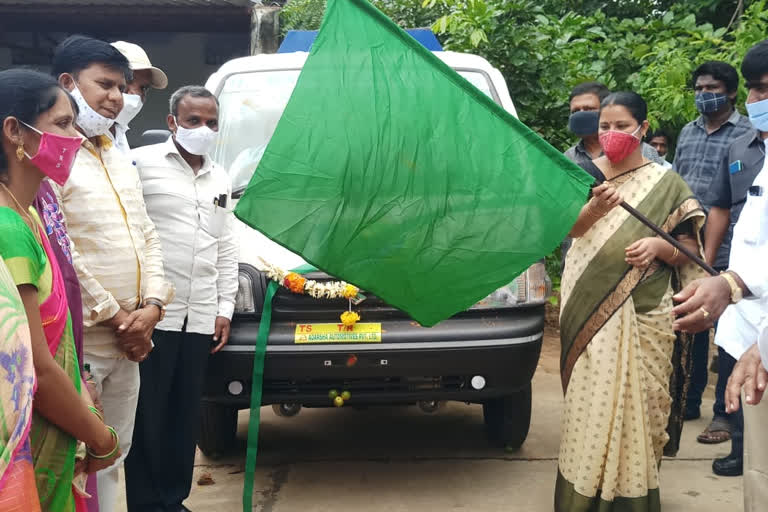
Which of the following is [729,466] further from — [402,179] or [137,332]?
[137,332]

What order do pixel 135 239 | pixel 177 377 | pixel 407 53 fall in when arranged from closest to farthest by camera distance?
pixel 407 53, pixel 135 239, pixel 177 377

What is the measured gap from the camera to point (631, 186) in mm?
3912

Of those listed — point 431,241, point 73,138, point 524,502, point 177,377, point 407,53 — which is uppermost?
point 407,53

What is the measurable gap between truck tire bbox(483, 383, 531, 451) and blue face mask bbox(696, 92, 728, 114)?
7.20 ft

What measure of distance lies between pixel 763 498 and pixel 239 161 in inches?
127

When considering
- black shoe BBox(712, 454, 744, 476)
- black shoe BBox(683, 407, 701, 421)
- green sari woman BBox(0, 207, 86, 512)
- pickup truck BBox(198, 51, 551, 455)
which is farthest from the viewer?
black shoe BBox(683, 407, 701, 421)

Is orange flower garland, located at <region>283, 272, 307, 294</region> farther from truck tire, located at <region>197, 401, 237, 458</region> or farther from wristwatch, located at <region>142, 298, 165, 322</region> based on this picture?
truck tire, located at <region>197, 401, 237, 458</region>

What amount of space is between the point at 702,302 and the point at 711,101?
313cm

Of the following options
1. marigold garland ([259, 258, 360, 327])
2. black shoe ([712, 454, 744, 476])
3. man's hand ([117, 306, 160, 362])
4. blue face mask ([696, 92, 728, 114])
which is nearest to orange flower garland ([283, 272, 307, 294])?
marigold garland ([259, 258, 360, 327])

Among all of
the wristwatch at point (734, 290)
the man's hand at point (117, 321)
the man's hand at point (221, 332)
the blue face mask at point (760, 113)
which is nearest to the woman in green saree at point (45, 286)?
the man's hand at point (117, 321)

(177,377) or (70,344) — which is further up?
(70,344)

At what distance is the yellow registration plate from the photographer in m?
3.97

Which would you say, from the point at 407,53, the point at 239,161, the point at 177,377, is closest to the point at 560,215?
the point at 407,53

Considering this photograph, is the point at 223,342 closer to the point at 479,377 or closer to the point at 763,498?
the point at 479,377
